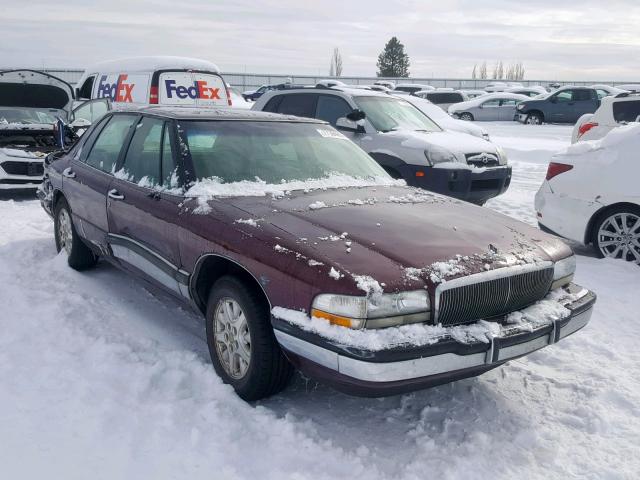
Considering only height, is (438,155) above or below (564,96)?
below

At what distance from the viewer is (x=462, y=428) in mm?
3221

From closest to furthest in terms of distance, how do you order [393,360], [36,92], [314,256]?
1. [393,360]
2. [314,256]
3. [36,92]

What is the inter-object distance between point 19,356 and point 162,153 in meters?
1.57

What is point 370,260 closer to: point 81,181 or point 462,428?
point 462,428

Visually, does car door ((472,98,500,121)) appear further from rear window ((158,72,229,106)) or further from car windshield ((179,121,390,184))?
car windshield ((179,121,390,184))

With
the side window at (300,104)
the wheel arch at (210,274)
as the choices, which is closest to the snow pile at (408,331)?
the wheel arch at (210,274)

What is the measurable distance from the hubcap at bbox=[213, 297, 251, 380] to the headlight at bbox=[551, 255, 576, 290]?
5.78 feet

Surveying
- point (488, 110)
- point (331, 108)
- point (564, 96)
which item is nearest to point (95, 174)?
Answer: point (331, 108)

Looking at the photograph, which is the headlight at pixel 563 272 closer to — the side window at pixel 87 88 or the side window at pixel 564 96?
the side window at pixel 87 88

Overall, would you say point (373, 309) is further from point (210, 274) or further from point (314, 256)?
point (210, 274)

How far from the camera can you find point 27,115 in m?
9.88

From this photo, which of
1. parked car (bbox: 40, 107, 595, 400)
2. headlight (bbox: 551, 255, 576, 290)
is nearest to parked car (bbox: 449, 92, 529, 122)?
parked car (bbox: 40, 107, 595, 400)

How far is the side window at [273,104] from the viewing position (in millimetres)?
9891

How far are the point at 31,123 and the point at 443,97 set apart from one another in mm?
21970
